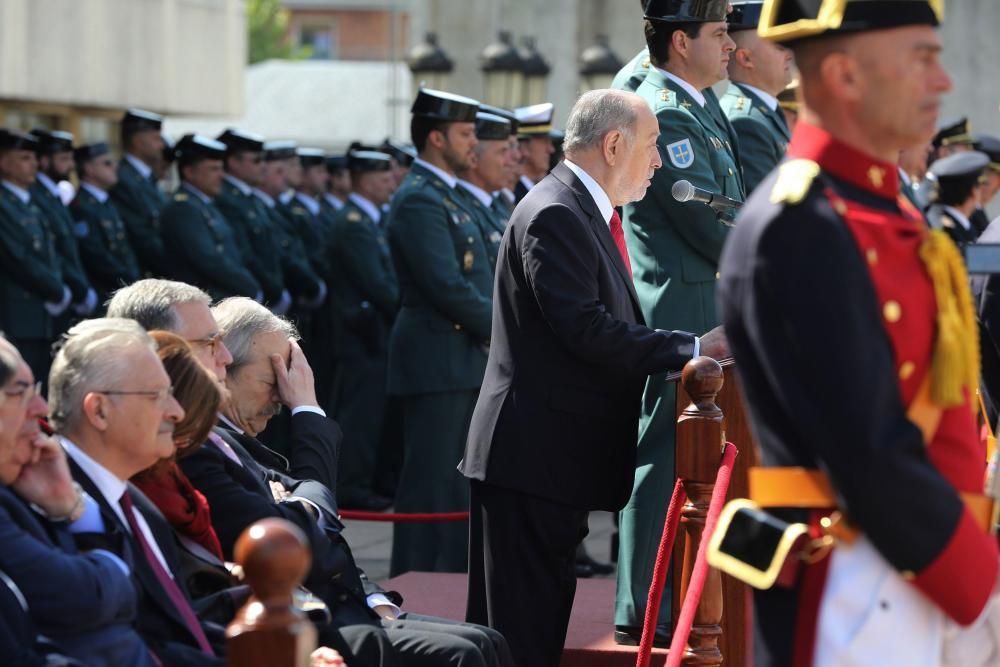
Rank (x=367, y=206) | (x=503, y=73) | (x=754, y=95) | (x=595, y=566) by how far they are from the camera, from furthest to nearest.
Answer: (x=503, y=73) → (x=367, y=206) → (x=595, y=566) → (x=754, y=95)

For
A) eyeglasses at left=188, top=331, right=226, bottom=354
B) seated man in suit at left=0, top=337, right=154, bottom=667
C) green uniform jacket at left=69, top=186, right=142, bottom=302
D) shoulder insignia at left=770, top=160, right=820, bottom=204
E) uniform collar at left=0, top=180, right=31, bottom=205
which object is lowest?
green uniform jacket at left=69, top=186, right=142, bottom=302

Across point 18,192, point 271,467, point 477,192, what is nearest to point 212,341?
point 271,467

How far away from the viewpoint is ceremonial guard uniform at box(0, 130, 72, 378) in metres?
11.0

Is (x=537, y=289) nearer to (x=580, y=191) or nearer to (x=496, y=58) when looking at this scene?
(x=580, y=191)

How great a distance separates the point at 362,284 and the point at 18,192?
7.31ft

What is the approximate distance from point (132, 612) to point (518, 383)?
169 centimetres

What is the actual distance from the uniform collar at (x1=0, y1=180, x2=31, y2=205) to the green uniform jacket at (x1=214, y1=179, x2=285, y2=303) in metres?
1.34

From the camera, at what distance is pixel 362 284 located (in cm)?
1121

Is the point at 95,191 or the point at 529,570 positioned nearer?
the point at 529,570

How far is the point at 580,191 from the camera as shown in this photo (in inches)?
197

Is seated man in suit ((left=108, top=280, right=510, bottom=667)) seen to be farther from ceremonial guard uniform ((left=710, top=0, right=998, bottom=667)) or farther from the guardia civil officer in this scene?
the guardia civil officer

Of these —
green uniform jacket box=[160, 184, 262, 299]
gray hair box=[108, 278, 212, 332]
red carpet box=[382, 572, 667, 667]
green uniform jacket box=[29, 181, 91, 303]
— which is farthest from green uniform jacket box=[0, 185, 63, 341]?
gray hair box=[108, 278, 212, 332]

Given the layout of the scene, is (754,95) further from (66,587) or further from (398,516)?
(66,587)

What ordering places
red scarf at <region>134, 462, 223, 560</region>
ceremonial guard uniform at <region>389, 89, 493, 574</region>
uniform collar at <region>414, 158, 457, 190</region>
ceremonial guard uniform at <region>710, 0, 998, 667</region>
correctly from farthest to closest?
uniform collar at <region>414, 158, 457, 190</region> < ceremonial guard uniform at <region>389, 89, 493, 574</region> < red scarf at <region>134, 462, 223, 560</region> < ceremonial guard uniform at <region>710, 0, 998, 667</region>
